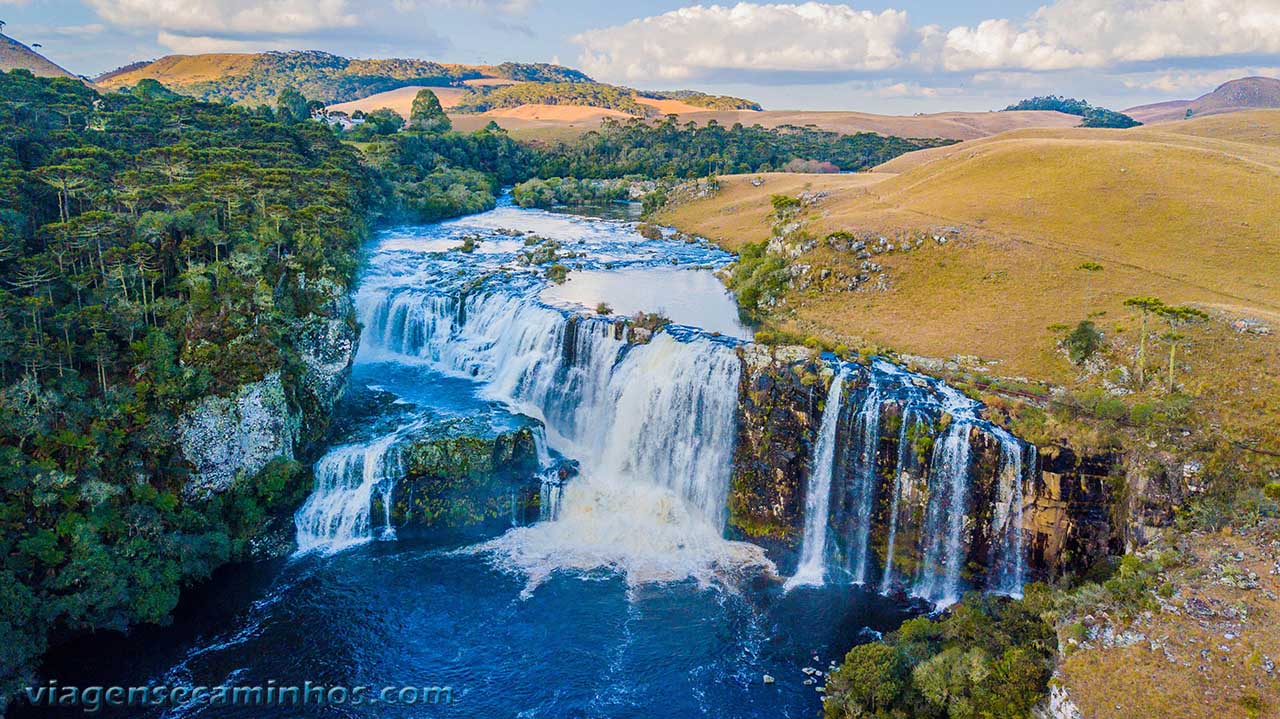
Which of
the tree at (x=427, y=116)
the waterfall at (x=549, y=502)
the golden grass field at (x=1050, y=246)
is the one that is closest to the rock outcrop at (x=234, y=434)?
the waterfall at (x=549, y=502)

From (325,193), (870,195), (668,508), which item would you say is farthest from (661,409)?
(870,195)

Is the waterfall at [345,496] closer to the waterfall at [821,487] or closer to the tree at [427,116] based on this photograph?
the waterfall at [821,487]

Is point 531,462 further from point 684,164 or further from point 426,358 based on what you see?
point 684,164

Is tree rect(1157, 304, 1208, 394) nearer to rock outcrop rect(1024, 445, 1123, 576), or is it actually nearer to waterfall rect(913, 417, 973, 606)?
rock outcrop rect(1024, 445, 1123, 576)

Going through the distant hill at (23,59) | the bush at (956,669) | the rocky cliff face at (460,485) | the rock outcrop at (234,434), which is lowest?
the bush at (956,669)

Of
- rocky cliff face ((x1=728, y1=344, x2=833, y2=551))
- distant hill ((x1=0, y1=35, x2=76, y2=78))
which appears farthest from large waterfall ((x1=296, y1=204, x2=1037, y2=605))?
distant hill ((x1=0, y1=35, x2=76, y2=78))

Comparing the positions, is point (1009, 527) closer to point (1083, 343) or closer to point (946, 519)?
point (946, 519)
